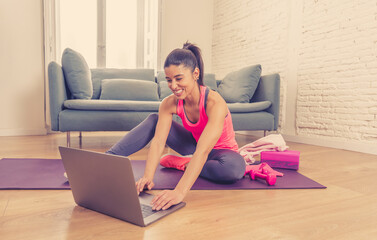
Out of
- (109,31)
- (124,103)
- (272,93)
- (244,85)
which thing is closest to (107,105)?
(124,103)

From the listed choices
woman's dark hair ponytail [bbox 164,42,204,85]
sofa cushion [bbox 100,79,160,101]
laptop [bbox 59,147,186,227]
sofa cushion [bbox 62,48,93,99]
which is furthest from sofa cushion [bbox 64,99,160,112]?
laptop [bbox 59,147,186,227]

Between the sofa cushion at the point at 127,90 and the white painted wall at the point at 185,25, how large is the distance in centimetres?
138

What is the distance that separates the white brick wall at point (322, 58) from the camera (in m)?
2.51

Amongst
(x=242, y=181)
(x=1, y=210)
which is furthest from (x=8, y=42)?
(x=242, y=181)

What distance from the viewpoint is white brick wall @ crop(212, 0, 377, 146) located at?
2508 mm

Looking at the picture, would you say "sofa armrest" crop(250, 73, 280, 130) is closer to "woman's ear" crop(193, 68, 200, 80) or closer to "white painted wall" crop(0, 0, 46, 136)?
"woman's ear" crop(193, 68, 200, 80)

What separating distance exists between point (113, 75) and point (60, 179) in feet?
6.26

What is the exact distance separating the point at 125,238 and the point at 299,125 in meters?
2.84

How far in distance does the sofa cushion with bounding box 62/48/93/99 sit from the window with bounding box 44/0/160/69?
1.32 meters

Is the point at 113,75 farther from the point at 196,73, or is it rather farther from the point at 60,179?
the point at 196,73

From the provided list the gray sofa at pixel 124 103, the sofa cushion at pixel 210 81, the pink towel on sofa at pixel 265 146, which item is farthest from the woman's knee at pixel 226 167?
the sofa cushion at pixel 210 81

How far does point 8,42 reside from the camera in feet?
10.4

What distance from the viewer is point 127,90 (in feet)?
9.45

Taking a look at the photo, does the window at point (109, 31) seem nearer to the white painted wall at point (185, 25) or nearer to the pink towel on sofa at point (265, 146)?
the white painted wall at point (185, 25)
